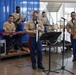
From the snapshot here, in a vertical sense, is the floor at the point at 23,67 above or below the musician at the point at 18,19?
below

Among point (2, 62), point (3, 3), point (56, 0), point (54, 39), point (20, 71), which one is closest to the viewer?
point (54, 39)

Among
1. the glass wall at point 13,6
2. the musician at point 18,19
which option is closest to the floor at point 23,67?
the musician at point 18,19

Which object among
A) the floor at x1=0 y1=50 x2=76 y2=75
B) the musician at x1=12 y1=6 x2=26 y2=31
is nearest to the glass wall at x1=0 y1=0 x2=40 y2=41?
the musician at x1=12 y1=6 x2=26 y2=31

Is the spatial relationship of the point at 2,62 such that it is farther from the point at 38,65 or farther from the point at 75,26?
the point at 75,26

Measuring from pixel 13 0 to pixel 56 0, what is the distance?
3559 millimetres

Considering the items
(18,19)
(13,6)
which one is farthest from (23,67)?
(13,6)

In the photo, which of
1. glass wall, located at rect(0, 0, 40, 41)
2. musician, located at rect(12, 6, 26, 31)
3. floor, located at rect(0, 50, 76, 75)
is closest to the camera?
floor, located at rect(0, 50, 76, 75)

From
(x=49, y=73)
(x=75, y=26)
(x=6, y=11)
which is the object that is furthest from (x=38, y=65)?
(x=6, y=11)

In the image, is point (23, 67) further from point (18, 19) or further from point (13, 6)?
point (13, 6)

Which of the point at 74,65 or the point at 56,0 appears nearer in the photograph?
the point at 74,65

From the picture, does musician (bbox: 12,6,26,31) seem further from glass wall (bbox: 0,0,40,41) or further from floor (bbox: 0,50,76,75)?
floor (bbox: 0,50,76,75)

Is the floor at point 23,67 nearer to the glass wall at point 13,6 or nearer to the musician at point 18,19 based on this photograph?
the musician at point 18,19

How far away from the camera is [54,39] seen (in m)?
4.53

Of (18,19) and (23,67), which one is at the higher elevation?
(18,19)
